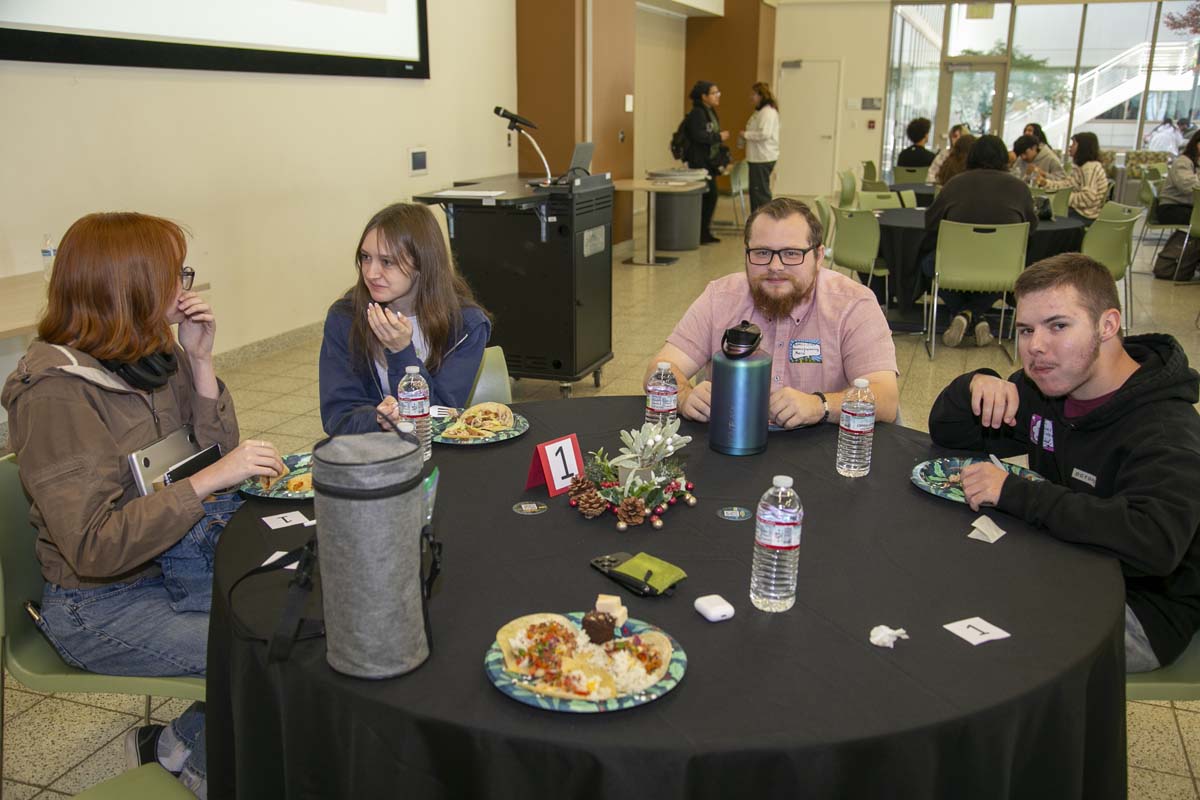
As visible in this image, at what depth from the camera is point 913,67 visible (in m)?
14.5

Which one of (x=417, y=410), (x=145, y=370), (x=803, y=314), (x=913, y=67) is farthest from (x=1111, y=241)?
(x=913, y=67)

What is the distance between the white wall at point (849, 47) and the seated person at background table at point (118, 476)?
14099 millimetres

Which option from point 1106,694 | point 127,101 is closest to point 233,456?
point 1106,694

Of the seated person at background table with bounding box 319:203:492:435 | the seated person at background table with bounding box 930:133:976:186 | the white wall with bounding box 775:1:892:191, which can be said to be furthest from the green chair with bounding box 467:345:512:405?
the white wall with bounding box 775:1:892:191

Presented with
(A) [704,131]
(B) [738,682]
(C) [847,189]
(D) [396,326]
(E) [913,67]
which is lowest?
(B) [738,682]

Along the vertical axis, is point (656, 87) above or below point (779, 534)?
above

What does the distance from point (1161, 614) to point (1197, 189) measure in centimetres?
730

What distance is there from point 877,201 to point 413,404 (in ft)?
21.1

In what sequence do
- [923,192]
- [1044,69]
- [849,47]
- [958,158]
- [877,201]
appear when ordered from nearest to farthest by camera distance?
[958,158] → [877,201] → [923,192] → [1044,69] → [849,47]

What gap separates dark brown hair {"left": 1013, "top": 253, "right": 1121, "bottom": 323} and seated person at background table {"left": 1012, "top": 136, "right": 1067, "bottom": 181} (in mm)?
7013

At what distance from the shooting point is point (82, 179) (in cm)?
426

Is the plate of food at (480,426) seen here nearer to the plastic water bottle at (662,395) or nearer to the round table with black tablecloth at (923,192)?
the plastic water bottle at (662,395)

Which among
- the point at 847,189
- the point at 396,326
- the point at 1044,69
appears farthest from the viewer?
the point at 1044,69

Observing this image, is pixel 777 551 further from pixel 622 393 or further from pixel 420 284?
pixel 622 393
